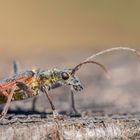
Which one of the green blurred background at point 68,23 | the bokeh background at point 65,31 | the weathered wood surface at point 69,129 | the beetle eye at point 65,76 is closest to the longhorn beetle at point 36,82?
the beetle eye at point 65,76

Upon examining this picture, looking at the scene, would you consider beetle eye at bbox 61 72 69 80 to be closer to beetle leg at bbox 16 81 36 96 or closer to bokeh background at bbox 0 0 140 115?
beetle leg at bbox 16 81 36 96

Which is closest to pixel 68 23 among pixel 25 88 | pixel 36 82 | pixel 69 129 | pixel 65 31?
pixel 65 31

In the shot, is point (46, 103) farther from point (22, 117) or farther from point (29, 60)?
point (29, 60)

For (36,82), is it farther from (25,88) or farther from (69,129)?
(69,129)

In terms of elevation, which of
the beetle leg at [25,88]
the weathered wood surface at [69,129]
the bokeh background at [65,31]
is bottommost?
the weathered wood surface at [69,129]

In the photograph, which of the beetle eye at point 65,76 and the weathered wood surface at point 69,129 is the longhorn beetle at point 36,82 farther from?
the weathered wood surface at point 69,129

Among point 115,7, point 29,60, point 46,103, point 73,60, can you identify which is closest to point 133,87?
point 46,103

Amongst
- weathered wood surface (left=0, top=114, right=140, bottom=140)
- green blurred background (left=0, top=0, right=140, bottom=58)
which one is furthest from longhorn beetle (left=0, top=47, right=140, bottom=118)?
green blurred background (left=0, top=0, right=140, bottom=58)
